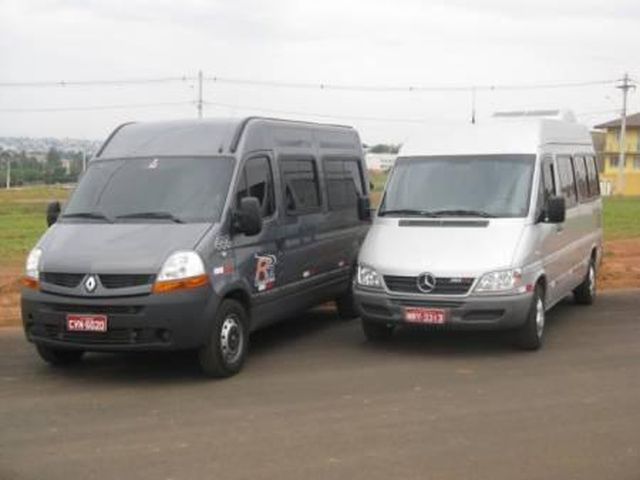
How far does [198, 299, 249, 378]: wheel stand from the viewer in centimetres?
776

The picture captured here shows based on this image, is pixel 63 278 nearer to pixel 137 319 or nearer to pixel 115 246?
pixel 115 246

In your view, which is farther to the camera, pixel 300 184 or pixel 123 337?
pixel 300 184

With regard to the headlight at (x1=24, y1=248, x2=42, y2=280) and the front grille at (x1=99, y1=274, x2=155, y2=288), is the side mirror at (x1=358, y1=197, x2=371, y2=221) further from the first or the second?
the headlight at (x1=24, y1=248, x2=42, y2=280)

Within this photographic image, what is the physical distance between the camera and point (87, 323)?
7.47 metres

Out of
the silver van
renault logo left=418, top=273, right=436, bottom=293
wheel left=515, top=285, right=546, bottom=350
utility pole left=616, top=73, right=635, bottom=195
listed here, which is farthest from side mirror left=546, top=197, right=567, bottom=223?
utility pole left=616, top=73, right=635, bottom=195

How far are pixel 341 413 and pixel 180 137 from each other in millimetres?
3503

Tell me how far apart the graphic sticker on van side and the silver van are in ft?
2.85

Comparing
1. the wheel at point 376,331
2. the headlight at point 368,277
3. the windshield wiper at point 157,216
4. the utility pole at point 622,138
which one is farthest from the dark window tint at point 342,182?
the utility pole at point 622,138

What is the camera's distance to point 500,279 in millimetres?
8477

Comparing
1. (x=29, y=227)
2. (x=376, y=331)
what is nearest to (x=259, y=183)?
(x=376, y=331)

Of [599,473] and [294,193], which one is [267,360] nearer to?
[294,193]

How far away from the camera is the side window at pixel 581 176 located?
11242 millimetres

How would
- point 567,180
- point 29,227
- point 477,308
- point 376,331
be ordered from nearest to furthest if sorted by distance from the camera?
point 477,308
point 376,331
point 567,180
point 29,227

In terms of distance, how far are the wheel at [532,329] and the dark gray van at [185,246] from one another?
7.53 feet
